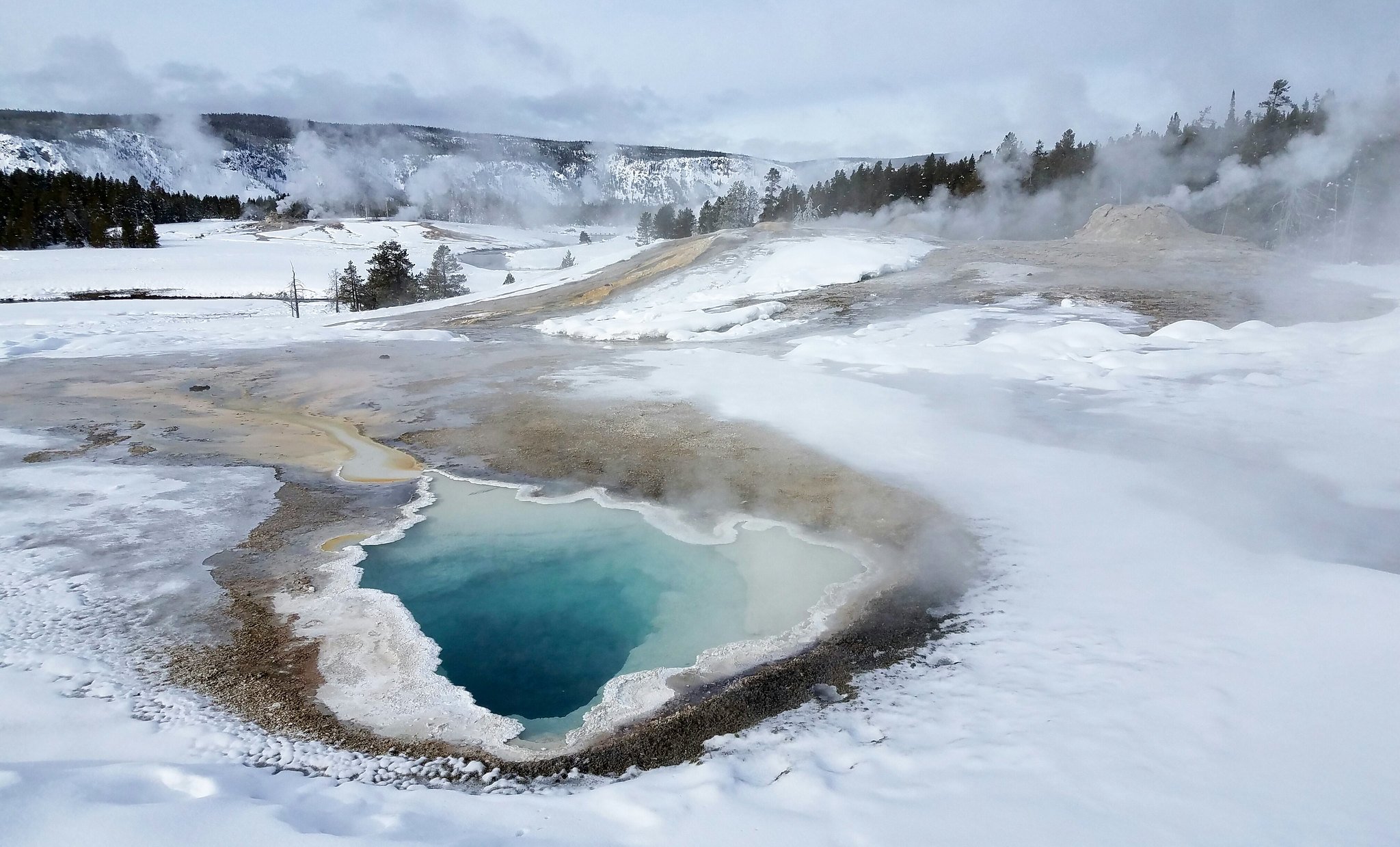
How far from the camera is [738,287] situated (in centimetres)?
1966

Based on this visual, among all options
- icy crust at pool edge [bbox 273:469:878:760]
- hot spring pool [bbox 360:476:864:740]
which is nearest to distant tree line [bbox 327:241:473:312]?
hot spring pool [bbox 360:476:864:740]

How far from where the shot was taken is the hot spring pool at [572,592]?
4.21 m

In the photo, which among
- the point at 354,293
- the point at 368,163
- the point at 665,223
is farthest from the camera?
the point at 368,163

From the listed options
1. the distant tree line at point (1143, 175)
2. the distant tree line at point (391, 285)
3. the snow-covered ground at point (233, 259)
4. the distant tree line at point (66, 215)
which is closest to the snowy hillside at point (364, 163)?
the snow-covered ground at point (233, 259)

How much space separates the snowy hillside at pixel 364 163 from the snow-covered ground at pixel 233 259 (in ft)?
145

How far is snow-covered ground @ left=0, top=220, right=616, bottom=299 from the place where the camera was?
35688 mm

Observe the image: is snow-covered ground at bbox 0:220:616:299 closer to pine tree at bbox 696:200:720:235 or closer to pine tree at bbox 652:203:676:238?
pine tree at bbox 652:203:676:238

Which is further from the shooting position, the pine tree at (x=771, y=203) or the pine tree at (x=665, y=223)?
the pine tree at (x=665, y=223)

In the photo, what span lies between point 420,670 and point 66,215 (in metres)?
61.6

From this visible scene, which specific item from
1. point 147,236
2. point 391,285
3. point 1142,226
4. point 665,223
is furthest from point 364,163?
point 1142,226

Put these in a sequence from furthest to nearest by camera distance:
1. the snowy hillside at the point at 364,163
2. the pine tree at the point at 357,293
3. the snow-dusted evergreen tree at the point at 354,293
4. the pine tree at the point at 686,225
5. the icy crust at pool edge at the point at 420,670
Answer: the snowy hillside at the point at 364,163, the pine tree at the point at 686,225, the snow-dusted evergreen tree at the point at 354,293, the pine tree at the point at 357,293, the icy crust at pool edge at the point at 420,670

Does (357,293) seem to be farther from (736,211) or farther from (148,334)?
(736,211)

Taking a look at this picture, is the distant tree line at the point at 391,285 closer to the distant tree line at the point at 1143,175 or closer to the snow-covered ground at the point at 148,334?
the snow-covered ground at the point at 148,334

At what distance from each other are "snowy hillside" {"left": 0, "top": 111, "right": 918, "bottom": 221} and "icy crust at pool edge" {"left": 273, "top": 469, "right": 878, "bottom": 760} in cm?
11315
